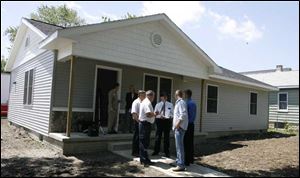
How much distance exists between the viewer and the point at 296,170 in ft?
26.1

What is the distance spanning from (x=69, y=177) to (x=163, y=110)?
347 centimetres

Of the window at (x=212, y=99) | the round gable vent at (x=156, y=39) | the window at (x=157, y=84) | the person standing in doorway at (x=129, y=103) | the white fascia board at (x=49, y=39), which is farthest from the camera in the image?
the window at (x=212, y=99)

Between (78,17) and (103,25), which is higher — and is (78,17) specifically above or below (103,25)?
above

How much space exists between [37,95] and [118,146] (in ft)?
13.4

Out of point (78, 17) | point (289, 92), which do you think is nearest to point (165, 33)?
point (289, 92)

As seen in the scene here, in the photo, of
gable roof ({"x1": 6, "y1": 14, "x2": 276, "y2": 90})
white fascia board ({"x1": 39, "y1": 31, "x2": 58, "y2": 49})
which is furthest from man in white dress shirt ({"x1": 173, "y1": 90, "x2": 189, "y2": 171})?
white fascia board ({"x1": 39, "y1": 31, "x2": 58, "y2": 49})

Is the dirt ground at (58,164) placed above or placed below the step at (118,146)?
below

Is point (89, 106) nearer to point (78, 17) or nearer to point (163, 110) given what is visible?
point (163, 110)

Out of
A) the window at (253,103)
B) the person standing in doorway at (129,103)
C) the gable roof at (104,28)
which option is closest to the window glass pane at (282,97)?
the window at (253,103)

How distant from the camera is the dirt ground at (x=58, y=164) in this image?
7.47 metres

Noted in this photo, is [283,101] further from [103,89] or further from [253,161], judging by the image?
[253,161]

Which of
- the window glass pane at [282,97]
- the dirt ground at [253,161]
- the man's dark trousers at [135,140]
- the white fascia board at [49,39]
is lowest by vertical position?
the dirt ground at [253,161]

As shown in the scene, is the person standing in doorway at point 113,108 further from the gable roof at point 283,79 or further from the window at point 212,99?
the gable roof at point 283,79

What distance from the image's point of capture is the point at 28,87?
14016 mm
